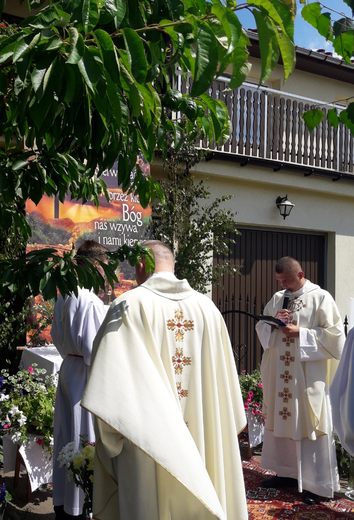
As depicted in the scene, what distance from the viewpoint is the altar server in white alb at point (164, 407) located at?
248 cm

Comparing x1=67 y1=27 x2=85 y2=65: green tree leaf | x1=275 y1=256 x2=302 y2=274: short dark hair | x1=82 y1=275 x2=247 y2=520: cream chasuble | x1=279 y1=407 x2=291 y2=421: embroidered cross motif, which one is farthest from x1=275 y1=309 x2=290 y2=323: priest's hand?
x1=67 y1=27 x2=85 y2=65: green tree leaf

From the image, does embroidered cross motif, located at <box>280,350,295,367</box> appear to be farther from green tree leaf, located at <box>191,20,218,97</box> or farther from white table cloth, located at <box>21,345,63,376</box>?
green tree leaf, located at <box>191,20,218,97</box>

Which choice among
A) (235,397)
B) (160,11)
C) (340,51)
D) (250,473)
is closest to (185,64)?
(160,11)

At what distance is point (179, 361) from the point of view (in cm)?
288

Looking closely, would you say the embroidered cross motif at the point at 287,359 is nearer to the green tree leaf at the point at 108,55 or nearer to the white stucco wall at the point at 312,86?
the green tree leaf at the point at 108,55

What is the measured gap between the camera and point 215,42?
1248 mm

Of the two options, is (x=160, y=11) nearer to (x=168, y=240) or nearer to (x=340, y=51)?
(x=340, y=51)

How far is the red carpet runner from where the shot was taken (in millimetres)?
4480

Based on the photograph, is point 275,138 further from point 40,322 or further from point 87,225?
point 40,322

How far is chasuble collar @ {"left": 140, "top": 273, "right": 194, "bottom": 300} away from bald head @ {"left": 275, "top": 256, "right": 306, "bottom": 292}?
102 inches

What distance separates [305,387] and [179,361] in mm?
2610

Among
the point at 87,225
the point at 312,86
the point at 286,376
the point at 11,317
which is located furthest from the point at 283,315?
the point at 312,86

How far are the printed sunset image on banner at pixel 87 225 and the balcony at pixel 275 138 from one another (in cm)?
219

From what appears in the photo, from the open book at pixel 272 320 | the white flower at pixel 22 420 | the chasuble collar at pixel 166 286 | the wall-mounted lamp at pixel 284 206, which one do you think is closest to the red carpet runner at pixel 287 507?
the open book at pixel 272 320
